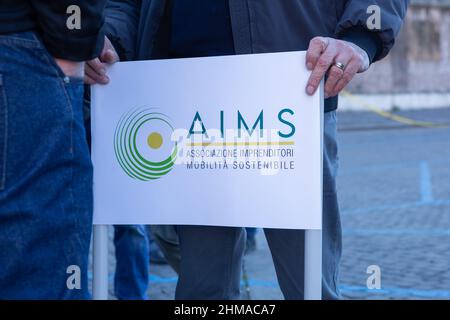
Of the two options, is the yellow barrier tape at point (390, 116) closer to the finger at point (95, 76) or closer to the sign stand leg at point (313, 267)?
the finger at point (95, 76)

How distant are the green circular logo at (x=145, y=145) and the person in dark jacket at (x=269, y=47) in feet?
0.56

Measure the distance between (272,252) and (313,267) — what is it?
0.33m

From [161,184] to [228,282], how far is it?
467 millimetres

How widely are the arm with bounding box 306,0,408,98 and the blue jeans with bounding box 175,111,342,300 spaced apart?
246mm

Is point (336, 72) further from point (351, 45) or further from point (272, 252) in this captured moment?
point (272, 252)

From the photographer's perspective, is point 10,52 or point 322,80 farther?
point 322,80

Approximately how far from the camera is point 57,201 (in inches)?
75.0

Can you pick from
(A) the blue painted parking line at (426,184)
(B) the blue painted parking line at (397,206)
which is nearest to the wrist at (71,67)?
(B) the blue painted parking line at (397,206)

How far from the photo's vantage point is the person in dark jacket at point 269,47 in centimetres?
234

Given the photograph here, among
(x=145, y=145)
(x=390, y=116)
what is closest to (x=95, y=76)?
(x=145, y=145)

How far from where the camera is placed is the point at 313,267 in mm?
2244

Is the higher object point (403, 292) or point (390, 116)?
point (390, 116)
